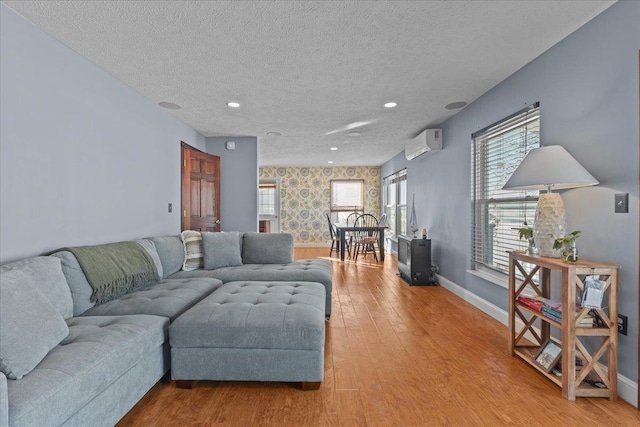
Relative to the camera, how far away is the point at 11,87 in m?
1.89

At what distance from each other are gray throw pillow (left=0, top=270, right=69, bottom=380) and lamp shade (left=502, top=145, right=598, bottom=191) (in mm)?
2730

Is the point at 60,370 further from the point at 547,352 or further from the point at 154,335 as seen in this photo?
the point at 547,352

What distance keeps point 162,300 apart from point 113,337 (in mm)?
603

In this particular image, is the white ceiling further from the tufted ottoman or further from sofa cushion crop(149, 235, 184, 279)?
the tufted ottoman

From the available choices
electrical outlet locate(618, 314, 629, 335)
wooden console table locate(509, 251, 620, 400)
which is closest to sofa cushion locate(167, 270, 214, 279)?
wooden console table locate(509, 251, 620, 400)

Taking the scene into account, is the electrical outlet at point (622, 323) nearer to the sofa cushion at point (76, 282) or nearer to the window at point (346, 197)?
the sofa cushion at point (76, 282)

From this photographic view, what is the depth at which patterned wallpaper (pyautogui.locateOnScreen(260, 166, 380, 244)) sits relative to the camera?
28.5 ft

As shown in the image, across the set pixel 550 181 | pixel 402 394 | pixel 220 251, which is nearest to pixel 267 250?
pixel 220 251

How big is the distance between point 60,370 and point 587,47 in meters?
3.40

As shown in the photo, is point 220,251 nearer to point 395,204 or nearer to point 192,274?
point 192,274

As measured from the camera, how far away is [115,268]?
2.29 metres

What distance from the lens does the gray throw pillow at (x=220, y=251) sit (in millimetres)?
3293

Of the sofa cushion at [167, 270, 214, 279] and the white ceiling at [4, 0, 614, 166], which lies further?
the sofa cushion at [167, 270, 214, 279]

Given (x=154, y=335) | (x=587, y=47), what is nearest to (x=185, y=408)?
(x=154, y=335)
